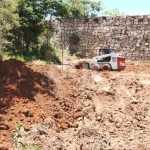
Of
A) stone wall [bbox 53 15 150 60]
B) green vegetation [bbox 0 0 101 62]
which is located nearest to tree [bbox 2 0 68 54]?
green vegetation [bbox 0 0 101 62]

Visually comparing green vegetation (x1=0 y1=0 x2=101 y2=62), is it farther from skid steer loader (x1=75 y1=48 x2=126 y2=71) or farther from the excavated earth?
the excavated earth

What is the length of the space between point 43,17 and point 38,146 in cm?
948

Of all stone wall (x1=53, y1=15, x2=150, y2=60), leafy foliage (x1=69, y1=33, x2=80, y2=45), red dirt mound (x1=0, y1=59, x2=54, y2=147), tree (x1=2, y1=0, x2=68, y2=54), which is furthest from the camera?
leafy foliage (x1=69, y1=33, x2=80, y2=45)

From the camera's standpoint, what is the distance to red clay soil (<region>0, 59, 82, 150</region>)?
8.25 m

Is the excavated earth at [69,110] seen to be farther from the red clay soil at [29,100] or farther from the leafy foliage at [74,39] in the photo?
the leafy foliage at [74,39]

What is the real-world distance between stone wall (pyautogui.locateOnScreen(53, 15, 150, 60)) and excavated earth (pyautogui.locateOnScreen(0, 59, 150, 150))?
6782 millimetres

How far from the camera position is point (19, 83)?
31.3 ft

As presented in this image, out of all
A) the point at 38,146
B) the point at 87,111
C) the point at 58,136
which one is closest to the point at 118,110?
the point at 87,111

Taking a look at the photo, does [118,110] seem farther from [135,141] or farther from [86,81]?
[86,81]

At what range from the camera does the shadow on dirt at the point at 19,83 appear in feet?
29.7

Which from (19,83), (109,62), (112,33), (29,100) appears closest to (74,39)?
(112,33)

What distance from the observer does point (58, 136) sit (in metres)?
8.09

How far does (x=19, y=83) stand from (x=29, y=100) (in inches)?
28.3

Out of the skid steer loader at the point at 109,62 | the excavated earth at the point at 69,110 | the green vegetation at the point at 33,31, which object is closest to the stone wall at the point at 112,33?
the green vegetation at the point at 33,31
